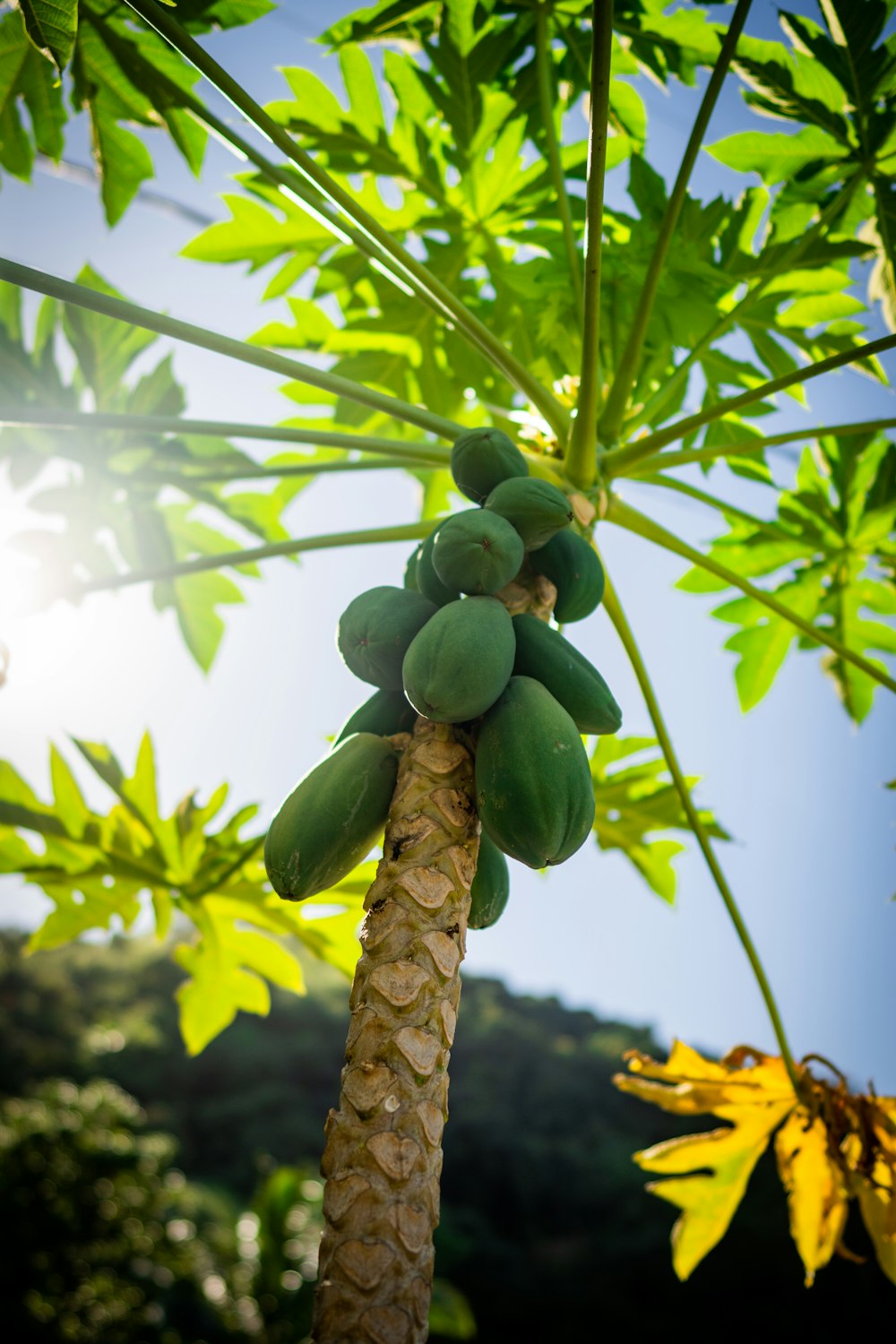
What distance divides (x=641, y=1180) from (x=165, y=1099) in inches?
284

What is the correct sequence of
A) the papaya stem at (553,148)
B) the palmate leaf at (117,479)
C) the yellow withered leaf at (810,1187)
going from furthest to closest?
the palmate leaf at (117,479)
the papaya stem at (553,148)
the yellow withered leaf at (810,1187)

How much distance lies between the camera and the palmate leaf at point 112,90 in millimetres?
2094

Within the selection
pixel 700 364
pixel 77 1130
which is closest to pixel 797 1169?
pixel 700 364

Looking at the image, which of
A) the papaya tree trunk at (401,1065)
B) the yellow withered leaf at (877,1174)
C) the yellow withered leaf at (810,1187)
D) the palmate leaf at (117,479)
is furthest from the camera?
the palmate leaf at (117,479)

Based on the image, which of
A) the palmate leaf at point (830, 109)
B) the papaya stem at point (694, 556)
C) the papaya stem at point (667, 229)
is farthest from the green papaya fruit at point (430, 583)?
the palmate leaf at point (830, 109)

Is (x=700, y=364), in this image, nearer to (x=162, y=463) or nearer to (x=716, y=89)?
(x=716, y=89)

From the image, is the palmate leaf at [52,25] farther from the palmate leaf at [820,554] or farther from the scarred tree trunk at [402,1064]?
the palmate leaf at [820,554]

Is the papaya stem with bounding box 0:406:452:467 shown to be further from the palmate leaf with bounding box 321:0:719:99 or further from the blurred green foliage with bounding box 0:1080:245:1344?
the blurred green foliage with bounding box 0:1080:245:1344

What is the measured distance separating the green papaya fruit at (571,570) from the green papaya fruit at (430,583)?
163mm

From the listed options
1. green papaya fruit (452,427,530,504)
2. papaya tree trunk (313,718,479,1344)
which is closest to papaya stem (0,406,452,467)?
green papaya fruit (452,427,530,504)

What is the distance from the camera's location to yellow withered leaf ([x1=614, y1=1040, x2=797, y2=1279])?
193cm

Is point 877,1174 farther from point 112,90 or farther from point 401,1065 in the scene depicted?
point 112,90

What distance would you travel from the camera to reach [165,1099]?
14062mm

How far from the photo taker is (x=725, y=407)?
1.82 m
